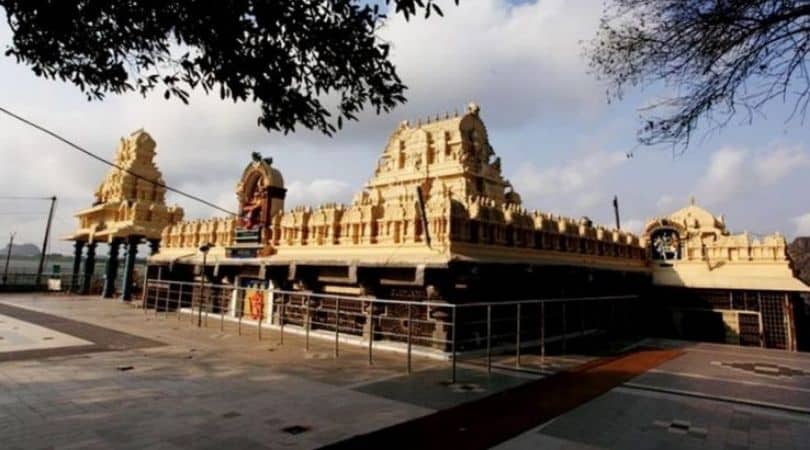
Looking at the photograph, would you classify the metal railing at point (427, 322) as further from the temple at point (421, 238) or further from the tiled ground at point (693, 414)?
the tiled ground at point (693, 414)

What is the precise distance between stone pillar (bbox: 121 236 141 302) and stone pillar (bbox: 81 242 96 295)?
514 cm

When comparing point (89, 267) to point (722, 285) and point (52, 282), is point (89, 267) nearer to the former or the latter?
point (52, 282)

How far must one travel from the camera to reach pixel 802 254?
4025cm

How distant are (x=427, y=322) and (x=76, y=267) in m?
30.4

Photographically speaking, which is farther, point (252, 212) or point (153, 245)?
point (153, 245)

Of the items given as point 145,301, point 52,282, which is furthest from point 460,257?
point 52,282

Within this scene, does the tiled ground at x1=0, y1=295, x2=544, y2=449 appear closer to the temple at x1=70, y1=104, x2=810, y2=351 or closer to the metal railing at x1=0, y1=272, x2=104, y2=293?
the temple at x1=70, y1=104, x2=810, y2=351

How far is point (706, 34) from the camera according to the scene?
4793mm

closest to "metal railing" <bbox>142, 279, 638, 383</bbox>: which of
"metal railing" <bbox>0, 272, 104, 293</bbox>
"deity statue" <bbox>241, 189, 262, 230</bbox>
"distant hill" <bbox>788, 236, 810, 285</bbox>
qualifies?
"deity statue" <bbox>241, 189, 262, 230</bbox>

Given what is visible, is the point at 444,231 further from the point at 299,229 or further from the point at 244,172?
the point at 244,172

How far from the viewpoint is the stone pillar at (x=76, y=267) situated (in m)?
29.6

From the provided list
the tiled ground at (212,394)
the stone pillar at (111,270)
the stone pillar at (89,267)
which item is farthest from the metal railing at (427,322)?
the stone pillar at (89,267)

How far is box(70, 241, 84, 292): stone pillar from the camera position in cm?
2959

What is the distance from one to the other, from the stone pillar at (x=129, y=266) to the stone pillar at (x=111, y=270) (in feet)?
5.01
